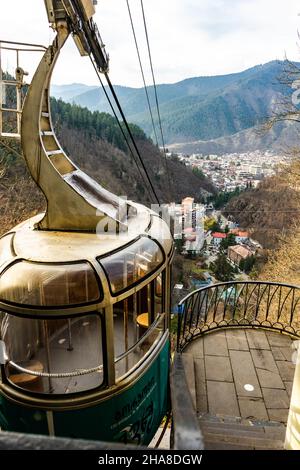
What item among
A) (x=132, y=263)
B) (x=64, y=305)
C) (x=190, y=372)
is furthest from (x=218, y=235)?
(x=64, y=305)

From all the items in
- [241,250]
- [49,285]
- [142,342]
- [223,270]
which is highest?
[49,285]

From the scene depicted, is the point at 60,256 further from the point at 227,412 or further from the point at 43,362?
the point at 227,412

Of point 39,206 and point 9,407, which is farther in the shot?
point 39,206

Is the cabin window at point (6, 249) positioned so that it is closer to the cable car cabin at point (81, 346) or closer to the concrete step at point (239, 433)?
the cable car cabin at point (81, 346)

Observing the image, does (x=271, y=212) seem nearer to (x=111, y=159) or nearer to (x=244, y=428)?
(x=244, y=428)

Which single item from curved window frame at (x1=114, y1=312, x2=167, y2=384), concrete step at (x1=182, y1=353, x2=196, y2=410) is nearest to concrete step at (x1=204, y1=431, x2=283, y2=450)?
concrete step at (x1=182, y1=353, x2=196, y2=410)

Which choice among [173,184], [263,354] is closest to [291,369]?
[263,354]

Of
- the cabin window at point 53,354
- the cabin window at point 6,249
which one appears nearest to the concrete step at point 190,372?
the cabin window at point 53,354
